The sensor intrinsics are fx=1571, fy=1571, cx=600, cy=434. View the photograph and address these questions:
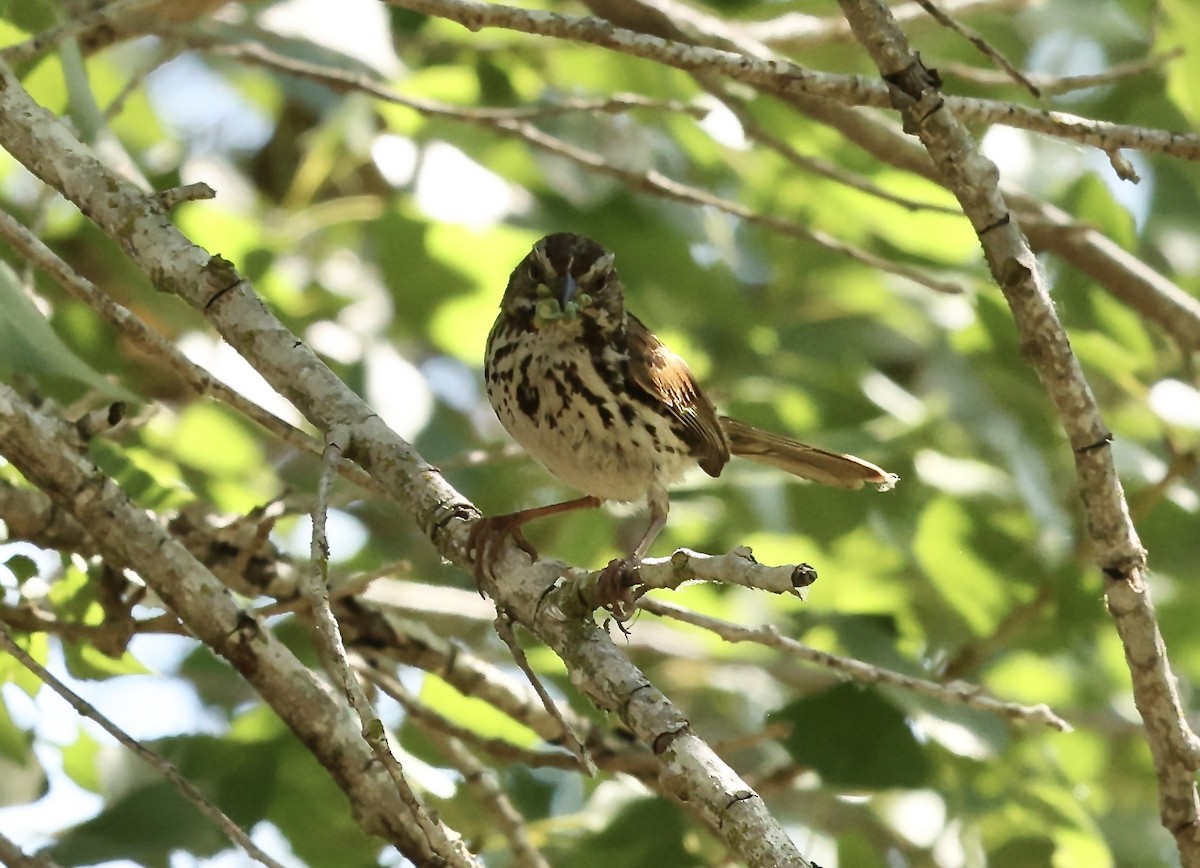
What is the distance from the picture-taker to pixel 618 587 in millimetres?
2527

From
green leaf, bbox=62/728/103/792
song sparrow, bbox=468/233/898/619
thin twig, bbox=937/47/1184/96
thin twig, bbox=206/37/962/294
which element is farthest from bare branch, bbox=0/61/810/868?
thin twig, bbox=937/47/1184/96

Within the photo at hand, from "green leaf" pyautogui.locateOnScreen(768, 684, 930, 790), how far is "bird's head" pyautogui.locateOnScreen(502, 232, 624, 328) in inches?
45.7

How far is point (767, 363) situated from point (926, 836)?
4.94 feet

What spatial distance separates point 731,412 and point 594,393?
2.13 feet

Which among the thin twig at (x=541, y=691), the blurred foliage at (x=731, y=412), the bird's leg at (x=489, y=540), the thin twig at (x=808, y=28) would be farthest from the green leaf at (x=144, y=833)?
the thin twig at (x=808, y=28)

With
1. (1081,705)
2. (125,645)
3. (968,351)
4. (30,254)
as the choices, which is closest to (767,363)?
A: (968,351)

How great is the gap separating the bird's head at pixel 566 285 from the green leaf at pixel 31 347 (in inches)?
60.2

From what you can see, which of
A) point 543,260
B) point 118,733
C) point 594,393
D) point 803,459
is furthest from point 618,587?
point 803,459

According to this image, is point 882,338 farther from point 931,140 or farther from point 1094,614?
point 931,140

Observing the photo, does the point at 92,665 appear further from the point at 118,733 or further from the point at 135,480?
the point at 118,733

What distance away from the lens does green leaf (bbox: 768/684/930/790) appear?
3.57 meters

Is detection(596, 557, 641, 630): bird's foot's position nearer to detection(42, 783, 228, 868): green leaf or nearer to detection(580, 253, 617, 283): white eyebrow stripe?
detection(42, 783, 228, 868): green leaf

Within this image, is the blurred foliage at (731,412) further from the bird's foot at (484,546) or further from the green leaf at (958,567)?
the bird's foot at (484,546)

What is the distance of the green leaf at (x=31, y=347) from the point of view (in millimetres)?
2564
